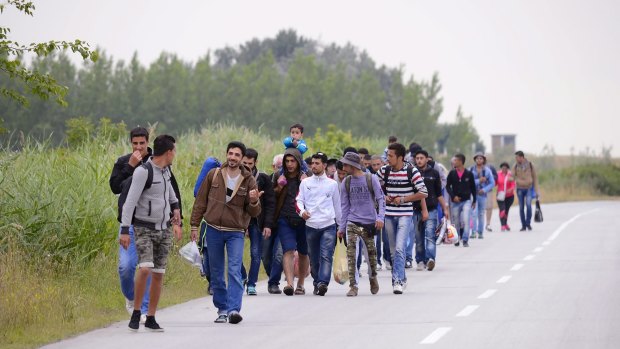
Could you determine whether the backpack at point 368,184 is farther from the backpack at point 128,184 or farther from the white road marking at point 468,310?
the backpack at point 128,184

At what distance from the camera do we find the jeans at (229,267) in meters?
13.5

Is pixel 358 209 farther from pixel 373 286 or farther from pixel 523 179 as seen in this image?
pixel 523 179

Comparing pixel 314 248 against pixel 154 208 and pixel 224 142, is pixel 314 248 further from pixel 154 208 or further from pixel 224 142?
pixel 224 142

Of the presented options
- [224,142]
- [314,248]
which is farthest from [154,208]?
[224,142]

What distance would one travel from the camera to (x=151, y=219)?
12.6 m

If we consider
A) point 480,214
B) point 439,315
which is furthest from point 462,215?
point 439,315

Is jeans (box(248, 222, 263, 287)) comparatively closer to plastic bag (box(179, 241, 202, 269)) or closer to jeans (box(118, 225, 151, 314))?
plastic bag (box(179, 241, 202, 269))

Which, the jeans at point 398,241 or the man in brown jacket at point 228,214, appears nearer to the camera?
the man in brown jacket at point 228,214

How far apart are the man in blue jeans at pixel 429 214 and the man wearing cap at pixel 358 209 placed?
13.6ft

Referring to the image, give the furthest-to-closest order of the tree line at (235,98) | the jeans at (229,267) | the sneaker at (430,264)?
the tree line at (235,98) → the sneaker at (430,264) → the jeans at (229,267)

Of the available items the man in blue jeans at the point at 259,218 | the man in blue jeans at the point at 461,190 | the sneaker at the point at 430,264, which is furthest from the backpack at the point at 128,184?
the man in blue jeans at the point at 461,190

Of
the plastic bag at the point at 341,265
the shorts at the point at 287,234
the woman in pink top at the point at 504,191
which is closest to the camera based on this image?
the shorts at the point at 287,234

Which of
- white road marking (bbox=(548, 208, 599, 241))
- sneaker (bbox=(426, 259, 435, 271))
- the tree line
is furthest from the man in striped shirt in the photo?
the tree line

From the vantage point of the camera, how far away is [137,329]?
1273cm
